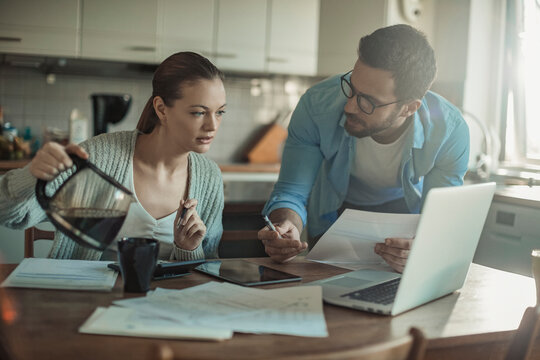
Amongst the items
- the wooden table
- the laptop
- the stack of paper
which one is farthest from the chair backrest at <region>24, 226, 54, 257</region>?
the laptop

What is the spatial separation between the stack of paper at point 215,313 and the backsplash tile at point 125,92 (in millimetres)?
2721

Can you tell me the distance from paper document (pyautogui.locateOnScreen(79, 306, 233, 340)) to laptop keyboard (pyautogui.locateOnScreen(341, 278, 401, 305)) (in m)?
0.34

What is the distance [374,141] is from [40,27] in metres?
2.26

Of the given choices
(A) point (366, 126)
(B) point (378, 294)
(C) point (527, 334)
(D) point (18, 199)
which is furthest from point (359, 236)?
(D) point (18, 199)

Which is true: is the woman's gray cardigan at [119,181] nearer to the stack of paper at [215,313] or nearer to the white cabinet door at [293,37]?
the stack of paper at [215,313]

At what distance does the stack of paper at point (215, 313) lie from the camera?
36.5 inches

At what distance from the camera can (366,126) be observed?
1.73m

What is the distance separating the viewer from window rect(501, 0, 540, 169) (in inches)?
141

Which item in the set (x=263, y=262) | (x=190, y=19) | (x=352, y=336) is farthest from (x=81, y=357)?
(x=190, y=19)

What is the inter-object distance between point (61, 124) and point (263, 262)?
255 cm

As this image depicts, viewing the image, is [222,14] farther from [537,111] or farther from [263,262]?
[263,262]

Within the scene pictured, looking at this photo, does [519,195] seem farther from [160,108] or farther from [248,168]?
[160,108]

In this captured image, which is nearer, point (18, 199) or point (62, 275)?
point (62, 275)

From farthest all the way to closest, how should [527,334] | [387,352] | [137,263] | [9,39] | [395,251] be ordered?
1. [9,39]
2. [395,251]
3. [137,263]
4. [527,334]
5. [387,352]
